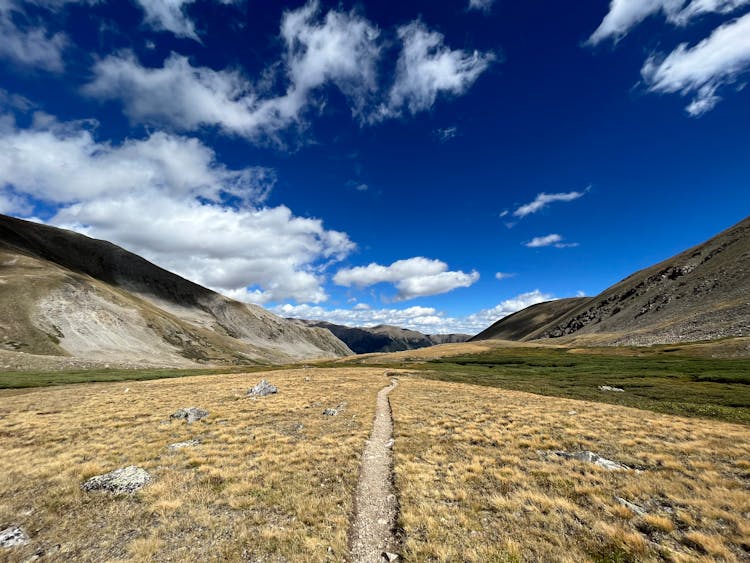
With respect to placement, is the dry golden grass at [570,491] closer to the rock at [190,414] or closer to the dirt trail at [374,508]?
the dirt trail at [374,508]

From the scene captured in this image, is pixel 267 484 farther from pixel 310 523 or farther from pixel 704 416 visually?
pixel 704 416

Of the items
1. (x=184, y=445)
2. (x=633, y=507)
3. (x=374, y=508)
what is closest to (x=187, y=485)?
(x=184, y=445)

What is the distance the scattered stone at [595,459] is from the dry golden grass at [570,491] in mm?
588

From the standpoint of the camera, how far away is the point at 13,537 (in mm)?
9867

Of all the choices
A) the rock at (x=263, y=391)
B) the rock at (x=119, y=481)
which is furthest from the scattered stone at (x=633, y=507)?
the rock at (x=263, y=391)

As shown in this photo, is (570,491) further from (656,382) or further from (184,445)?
(656,382)

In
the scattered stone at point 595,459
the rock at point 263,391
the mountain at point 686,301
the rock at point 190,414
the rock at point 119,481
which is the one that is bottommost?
the scattered stone at point 595,459

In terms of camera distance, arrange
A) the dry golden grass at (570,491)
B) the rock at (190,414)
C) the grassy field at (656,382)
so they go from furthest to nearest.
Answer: the grassy field at (656,382)
the rock at (190,414)
the dry golden grass at (570,491)

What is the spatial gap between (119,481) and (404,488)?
12.2 metres

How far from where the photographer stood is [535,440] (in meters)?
19.0

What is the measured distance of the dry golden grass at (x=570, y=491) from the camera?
355 inches

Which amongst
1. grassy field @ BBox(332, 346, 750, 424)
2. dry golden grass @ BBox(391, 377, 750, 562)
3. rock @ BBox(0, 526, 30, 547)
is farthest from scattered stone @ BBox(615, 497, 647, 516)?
grassy field @ BBox(332, 346, 750, 424)

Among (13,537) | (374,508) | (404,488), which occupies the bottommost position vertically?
(374,508)

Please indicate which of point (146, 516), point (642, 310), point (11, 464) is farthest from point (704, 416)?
point (642, 310)
